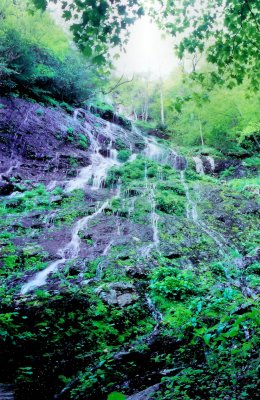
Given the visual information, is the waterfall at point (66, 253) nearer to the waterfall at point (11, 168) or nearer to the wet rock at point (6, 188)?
the wet rock at point (6, 188)

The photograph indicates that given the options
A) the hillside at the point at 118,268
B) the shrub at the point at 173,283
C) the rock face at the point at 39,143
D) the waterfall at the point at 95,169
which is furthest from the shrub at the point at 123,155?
the shrub at the point at 173,283

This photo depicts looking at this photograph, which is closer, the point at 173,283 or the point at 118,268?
the point at 173,283

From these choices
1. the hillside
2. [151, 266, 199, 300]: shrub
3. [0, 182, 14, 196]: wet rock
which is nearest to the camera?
the hillside

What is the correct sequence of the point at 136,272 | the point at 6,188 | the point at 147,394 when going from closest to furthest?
the point at 147,394 < the point at 136,272 < the point at 6,188

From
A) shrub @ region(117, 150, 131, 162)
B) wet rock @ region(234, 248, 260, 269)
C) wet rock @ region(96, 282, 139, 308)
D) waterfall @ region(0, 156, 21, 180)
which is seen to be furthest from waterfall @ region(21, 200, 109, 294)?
shrub @ region(117, 150, 131, 162)

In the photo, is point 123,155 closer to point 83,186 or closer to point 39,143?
point 39,143

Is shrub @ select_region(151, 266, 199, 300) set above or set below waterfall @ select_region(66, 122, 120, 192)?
below

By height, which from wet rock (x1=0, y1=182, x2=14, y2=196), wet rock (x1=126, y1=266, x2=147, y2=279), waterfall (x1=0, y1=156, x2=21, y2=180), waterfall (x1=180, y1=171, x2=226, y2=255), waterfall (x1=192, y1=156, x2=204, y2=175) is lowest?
wet rock (x1=126, y1=266, x2=147, y2=279)

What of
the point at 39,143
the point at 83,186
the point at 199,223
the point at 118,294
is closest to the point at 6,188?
the point at 83,186

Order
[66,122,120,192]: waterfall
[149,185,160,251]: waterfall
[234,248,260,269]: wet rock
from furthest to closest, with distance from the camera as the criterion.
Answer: [66,122,120,192]: waterfall < [149,185,160,251]: waterfall < [234,248,260,269]: wet rock

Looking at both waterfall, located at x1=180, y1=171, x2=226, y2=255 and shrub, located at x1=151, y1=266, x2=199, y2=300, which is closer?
shrub, located at x1=151, y1=266, x2=199, y2=300

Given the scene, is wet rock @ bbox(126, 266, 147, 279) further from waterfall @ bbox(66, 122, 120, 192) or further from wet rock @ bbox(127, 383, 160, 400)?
waterfall @ bbox(66, 122, 120, 192)

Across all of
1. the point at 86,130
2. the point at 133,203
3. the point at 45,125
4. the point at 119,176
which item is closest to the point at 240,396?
the point at 133,203

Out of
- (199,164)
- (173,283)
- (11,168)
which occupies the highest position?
(199,164)
